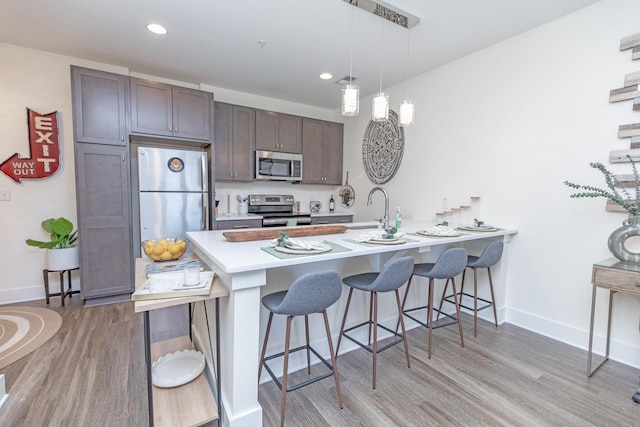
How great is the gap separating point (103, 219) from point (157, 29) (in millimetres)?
1954

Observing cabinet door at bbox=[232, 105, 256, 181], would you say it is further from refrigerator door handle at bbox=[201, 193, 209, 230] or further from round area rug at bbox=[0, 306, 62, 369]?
round area rug at bbox=[0, 306, 62, 369]

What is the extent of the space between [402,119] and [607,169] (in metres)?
1.56

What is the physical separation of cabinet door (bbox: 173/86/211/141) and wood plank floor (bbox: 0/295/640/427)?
2216 mm

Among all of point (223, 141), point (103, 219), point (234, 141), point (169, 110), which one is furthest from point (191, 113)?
point (103, 219)

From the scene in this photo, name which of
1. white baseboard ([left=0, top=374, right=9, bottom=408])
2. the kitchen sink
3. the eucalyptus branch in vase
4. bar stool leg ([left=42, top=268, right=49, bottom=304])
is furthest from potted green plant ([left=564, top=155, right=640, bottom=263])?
bar stool leg ([left=42, top=268, right=49, bottom=304])

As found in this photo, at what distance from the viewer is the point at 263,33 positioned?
2.71 m

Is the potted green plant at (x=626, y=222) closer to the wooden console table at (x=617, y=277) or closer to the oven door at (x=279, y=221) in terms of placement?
the wooden console table at (x=617, y=277)

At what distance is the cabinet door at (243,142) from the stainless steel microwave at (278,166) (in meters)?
0.11

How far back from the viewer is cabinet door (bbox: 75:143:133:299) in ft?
10.0

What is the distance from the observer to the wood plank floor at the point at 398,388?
164cm

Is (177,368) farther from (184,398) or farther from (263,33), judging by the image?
(263,33)

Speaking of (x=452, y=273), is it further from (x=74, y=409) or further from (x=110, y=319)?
(x=110, y=319)

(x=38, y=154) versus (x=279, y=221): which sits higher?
(x=38, y=154)

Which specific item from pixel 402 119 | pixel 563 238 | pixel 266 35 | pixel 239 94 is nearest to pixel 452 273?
pixel 563 238
